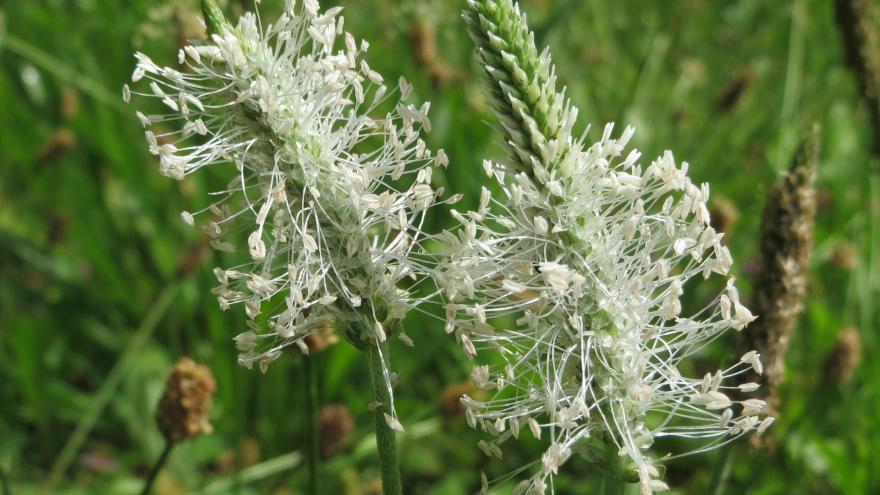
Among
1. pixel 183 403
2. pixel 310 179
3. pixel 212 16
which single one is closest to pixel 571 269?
pixel 310 179

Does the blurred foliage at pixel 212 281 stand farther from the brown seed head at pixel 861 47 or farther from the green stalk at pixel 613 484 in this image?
the green stalk at pixel 613 484

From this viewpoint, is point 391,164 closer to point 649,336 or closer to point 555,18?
point 649,336

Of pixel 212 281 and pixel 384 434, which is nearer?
pixel 384 434

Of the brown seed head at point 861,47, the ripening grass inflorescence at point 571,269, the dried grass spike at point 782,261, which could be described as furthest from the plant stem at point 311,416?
the brown seed head at point 861,47

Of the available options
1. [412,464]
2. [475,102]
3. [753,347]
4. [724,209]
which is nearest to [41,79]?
[475,102]

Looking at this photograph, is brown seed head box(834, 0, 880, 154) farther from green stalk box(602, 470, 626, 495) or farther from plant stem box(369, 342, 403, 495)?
plant stem box(369, 342, 403, 495)

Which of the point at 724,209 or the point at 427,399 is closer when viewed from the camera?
the point at 724,209

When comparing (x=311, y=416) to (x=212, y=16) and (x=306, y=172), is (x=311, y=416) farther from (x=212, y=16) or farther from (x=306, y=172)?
(x=212, y=16)
